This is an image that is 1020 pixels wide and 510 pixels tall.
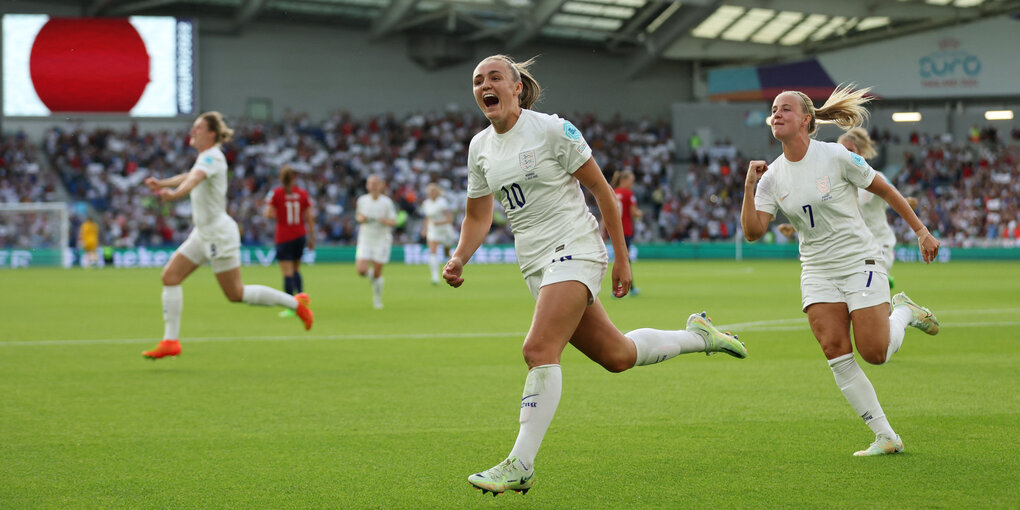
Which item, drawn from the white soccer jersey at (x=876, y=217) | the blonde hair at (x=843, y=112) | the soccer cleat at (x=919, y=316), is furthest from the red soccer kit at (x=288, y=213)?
the blonde hair at (x=843, y=112)

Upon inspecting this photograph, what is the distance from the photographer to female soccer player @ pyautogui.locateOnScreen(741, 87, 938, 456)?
5.79 metres

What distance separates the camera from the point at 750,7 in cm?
4278

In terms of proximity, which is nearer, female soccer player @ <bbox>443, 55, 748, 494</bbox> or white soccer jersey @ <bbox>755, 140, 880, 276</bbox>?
female soccer player @ <bbox>443, 55, 748, 494</bbox>

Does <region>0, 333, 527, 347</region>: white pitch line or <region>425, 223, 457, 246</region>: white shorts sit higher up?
<region>425, 223, 457, 246</region>: white shorts

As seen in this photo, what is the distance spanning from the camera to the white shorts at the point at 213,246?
33.4 feet

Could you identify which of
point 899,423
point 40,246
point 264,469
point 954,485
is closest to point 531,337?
point 264,469

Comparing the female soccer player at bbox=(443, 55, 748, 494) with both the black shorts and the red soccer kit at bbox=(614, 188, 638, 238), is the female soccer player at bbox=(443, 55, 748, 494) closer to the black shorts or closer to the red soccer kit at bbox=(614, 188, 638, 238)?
the black shorts

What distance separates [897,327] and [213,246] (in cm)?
658

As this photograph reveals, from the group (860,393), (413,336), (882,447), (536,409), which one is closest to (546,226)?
(536,409)

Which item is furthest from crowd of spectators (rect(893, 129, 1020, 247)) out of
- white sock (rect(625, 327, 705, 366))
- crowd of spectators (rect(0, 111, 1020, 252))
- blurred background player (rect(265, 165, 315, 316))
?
white sock (rect(625, 327, 705, 366))

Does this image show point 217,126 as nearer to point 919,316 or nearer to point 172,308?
point 172,308

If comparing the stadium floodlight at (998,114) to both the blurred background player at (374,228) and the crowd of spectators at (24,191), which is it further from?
the crowd of spectators at (24,191)

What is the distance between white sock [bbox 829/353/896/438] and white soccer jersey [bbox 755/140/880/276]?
21.4 inches

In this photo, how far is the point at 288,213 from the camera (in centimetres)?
1678
